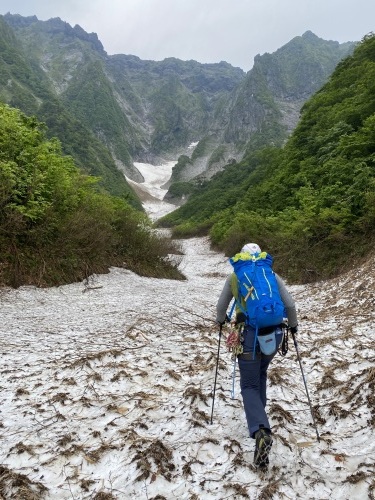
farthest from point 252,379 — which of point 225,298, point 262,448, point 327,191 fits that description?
point 327,191

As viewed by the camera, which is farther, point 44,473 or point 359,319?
point 359,319

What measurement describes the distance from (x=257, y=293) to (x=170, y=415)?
276cm

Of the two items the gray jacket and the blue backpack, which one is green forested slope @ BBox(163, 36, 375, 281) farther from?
the blue backpack

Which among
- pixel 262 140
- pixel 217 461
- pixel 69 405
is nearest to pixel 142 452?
pixel 217 461

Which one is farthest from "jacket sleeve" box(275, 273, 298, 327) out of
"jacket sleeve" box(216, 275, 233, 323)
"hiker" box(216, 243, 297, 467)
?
"jacket sleeve" box(216, 275, 233, 323)

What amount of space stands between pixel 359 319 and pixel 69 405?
7.59 metres

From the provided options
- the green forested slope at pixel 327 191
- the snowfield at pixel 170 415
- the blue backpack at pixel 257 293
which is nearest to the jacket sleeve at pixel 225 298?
the blue backpack at pixel 257 293

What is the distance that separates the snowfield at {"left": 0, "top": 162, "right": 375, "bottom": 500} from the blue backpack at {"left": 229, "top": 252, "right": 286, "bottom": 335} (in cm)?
179

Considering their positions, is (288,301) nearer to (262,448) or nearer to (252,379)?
(252,379)

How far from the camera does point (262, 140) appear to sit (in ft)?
580

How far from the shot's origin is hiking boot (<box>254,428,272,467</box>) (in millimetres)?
4500

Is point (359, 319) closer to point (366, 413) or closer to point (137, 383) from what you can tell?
point (366, 413)

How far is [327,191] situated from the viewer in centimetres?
2217

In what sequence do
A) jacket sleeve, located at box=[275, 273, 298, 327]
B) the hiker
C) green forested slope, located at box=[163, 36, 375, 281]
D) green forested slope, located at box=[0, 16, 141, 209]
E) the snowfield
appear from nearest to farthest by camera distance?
the snowfield → the hiker → jacket sleeve, located at box=[275, 273, 298, 327] → green forested slope, located at box=[163, 36, 375, 281] → green forested slope, located at box=[0, 16, 141, 209]
